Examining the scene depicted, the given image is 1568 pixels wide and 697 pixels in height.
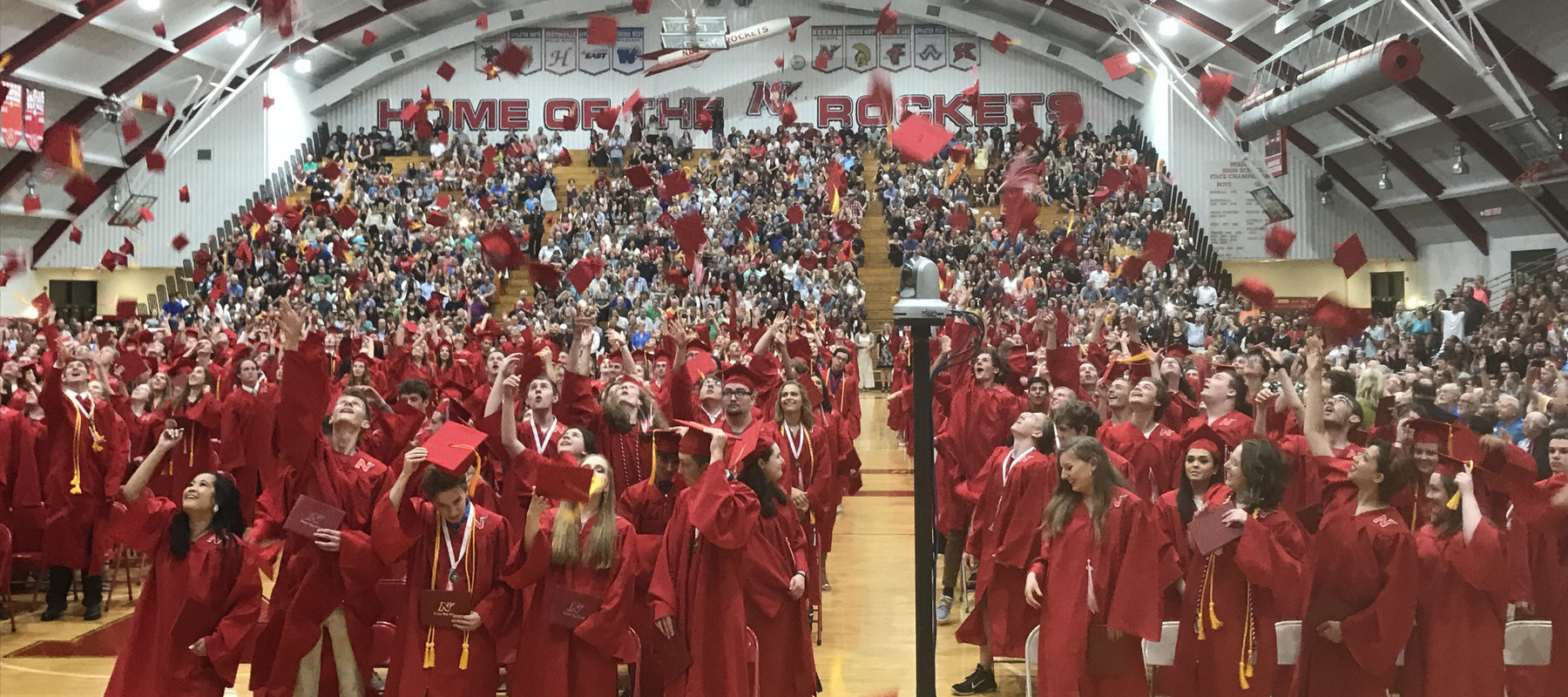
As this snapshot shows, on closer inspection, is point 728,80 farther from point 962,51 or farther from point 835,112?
point 962,51

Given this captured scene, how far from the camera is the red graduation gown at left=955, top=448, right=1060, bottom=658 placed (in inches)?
239

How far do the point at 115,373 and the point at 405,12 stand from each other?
78.0 ft

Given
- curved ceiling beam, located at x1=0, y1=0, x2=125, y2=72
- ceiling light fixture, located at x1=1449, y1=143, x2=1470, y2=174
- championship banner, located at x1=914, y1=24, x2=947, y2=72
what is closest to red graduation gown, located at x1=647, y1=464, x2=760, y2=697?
ceiling light fixture, located at x1=1449, y1=143, x2=1470, y2=174

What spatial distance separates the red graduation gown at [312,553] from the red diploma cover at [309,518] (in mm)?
105

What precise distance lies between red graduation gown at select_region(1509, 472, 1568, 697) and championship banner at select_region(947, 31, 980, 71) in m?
31.0

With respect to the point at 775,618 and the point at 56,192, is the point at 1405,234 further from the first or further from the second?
the point at 56,192

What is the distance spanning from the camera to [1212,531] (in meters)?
4.77

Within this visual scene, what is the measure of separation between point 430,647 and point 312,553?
0.80 meters

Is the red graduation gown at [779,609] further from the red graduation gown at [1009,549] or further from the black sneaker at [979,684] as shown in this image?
the black sneaker at [979,684]

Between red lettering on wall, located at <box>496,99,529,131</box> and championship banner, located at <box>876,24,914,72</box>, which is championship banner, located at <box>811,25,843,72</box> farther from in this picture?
red lettering on wall, located at <box>496,99,529,131</box>

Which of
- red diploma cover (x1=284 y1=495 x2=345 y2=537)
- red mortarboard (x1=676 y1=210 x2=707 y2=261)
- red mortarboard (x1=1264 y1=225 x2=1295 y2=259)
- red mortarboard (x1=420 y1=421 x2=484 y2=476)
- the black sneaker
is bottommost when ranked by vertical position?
the black sneaker

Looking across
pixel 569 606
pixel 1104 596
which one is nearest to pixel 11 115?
pixel 569 606

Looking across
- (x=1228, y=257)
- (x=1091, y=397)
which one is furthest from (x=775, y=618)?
(x=1228, y=257)

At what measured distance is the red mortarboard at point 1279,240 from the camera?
27750 millimetres
